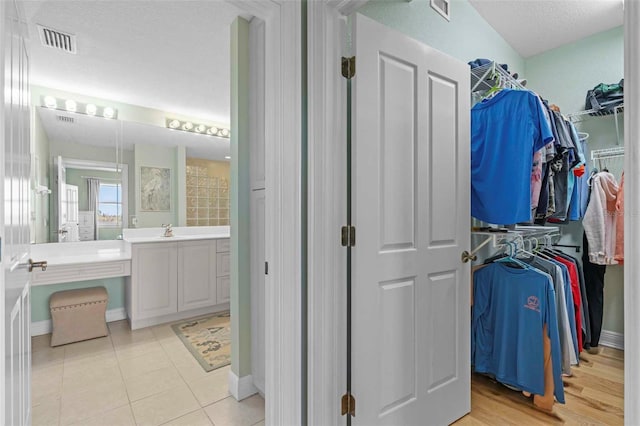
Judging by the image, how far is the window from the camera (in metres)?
3.27

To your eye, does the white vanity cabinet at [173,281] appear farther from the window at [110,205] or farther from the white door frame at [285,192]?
the white door frame at [285,192]

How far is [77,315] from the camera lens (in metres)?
2.76

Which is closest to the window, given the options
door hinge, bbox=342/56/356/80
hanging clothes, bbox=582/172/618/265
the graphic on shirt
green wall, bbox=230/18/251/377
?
green wall, bbox=230/18/251/377

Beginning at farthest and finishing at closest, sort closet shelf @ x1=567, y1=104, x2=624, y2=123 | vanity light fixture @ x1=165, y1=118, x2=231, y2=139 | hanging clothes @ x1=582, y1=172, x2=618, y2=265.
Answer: vanity light fixture @ x1=165, y1=118, x2=231, y2=139
closet shelf @ x1=567, y1=104, x2=624, y2=123
hanging clothes @ x1=582, y1=172, x2=618, y2=265

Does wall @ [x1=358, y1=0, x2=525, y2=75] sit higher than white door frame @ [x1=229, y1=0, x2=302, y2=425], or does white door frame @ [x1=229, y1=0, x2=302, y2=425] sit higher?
wall @ [x1=358, y1=0, x2=525, y2=75]

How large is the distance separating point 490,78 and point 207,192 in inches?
129

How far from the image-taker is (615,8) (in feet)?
7.98

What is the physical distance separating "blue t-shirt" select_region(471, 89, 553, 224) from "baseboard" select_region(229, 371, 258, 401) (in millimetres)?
1794

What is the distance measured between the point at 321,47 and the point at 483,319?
1.96 metres

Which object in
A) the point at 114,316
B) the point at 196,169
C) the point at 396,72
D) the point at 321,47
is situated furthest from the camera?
the point at 196,169

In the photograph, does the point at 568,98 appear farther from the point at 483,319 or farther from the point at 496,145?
the point at 483,319

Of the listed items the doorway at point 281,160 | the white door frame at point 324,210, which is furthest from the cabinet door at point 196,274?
the white door frame at point 324,210

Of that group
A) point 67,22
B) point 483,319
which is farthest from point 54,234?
point 483,319

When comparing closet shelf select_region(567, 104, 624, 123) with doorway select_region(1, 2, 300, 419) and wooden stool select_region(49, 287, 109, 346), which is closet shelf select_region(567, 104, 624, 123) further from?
wooden stool select_region(49, 287, 109, 346)
